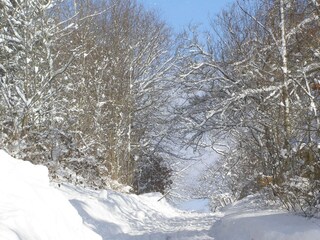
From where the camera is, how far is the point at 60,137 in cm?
1320

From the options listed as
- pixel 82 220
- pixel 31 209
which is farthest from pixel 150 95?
pixel 31 209

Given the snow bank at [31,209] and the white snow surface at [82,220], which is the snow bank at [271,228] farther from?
the snow bank at [31,209]

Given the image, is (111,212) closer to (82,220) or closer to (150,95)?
(82,220)

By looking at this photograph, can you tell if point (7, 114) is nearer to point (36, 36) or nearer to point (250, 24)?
point (36, 36)

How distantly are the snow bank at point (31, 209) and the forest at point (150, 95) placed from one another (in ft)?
11.4

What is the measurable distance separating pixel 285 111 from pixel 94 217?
15.3 ft

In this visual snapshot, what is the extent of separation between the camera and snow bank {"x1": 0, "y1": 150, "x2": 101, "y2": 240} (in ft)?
13.1

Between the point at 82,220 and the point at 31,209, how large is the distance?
119 inches

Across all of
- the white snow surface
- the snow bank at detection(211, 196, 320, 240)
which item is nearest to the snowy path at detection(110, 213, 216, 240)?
the white snow surface

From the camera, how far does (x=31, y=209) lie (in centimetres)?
463

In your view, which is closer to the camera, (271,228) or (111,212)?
(271,228)

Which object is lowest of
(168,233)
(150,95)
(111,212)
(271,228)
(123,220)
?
(271,228)

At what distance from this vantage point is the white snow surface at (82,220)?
4.38 m

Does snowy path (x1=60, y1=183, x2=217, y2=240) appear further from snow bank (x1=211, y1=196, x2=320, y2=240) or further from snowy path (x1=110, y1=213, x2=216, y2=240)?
snow bank (x1=211, y1=196, x2=320, y2=240)
